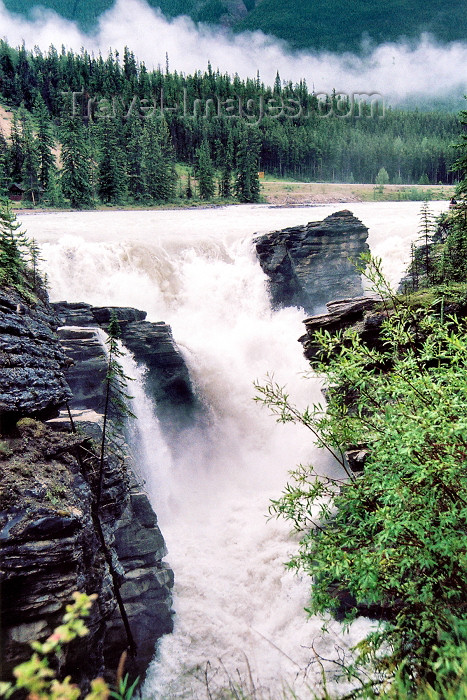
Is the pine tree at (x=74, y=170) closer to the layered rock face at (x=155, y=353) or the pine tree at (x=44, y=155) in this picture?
the pine tree at (x=44, y=155)

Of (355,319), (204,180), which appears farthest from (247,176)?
(355,319)

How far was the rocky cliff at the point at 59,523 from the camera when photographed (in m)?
9.05

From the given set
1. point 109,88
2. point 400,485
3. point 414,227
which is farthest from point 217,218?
point 109,88

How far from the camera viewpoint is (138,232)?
37.3 metres

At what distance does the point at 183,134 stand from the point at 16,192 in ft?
180

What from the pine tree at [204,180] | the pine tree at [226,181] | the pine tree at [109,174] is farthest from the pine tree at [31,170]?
the pine tree at [226,181]

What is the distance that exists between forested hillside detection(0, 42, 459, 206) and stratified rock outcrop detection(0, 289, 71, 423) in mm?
50616

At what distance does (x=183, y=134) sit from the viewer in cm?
10581

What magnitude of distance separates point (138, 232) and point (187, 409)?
65.1 ft

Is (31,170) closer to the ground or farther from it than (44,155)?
closer to the ground

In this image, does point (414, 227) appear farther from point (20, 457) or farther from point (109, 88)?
point (109, 88)

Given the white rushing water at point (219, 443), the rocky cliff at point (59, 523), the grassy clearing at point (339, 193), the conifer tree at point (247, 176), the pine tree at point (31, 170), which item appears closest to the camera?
the rocky cliff at point (59, 523)

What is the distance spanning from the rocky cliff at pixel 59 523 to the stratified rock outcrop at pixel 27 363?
0.03 m

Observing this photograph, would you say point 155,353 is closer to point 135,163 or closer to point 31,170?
point 31,170
